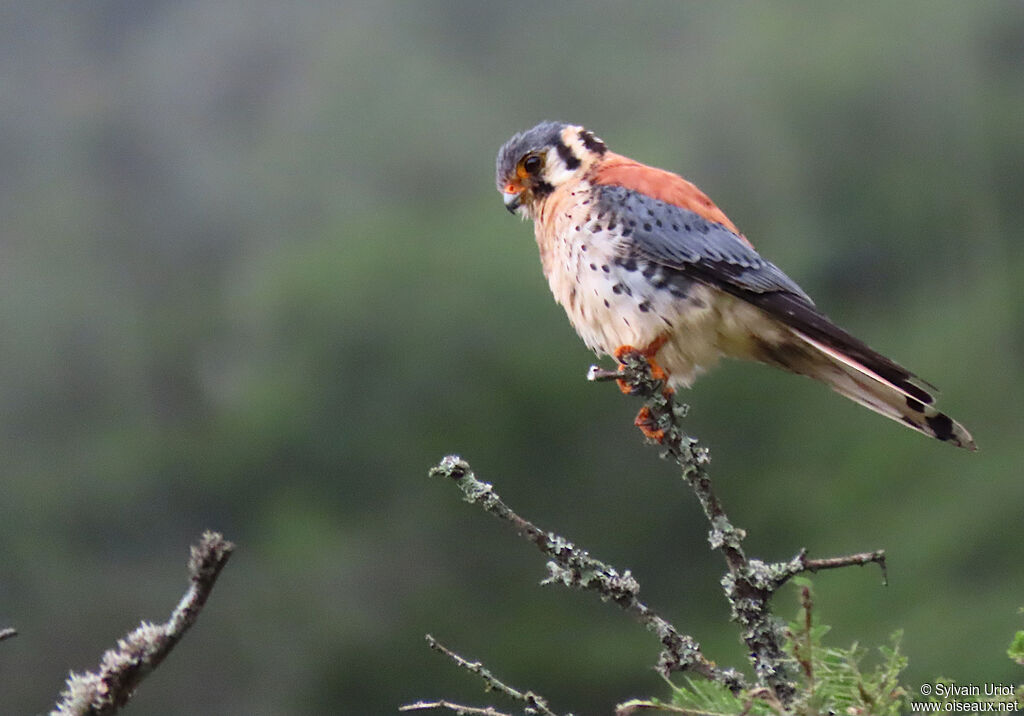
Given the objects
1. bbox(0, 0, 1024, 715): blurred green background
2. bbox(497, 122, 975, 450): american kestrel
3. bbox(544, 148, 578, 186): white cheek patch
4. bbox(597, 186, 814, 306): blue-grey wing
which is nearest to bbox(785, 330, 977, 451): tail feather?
bbox(497, 122, 975, 450): american kestrel

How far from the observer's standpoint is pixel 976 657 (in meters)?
2.50

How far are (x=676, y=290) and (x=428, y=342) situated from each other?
1.26 meters

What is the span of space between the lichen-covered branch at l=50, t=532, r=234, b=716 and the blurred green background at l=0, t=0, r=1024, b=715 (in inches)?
74.4

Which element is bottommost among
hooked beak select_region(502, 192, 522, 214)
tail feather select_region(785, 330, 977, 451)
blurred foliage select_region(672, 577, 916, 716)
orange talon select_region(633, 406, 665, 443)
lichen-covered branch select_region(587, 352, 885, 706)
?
blurred foliage select_region(672, 577, 916, 716)

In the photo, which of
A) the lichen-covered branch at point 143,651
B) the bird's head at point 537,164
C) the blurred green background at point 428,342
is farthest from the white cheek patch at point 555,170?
the lichen-covered branch at point 143,651

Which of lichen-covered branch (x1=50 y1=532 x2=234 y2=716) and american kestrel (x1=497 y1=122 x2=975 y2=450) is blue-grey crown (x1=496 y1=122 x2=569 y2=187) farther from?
lichen-covered branch (x1=50 y1=532 x2=234 y2=716)

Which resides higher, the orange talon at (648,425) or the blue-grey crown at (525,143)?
the blue-grey crown at (525,143)

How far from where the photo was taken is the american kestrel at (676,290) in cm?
181

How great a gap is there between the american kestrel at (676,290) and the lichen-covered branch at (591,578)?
56cm

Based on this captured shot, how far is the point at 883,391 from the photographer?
172cm

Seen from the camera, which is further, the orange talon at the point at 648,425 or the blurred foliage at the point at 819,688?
the orange talon at the point at 648,425

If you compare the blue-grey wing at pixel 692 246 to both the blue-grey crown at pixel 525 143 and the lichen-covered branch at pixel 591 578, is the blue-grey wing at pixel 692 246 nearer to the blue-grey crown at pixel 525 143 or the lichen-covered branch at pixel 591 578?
the blue-grey crown at pixel 525 143

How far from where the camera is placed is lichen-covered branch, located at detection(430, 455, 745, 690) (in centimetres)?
109

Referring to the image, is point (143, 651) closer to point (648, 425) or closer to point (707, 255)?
point (648, 425)
